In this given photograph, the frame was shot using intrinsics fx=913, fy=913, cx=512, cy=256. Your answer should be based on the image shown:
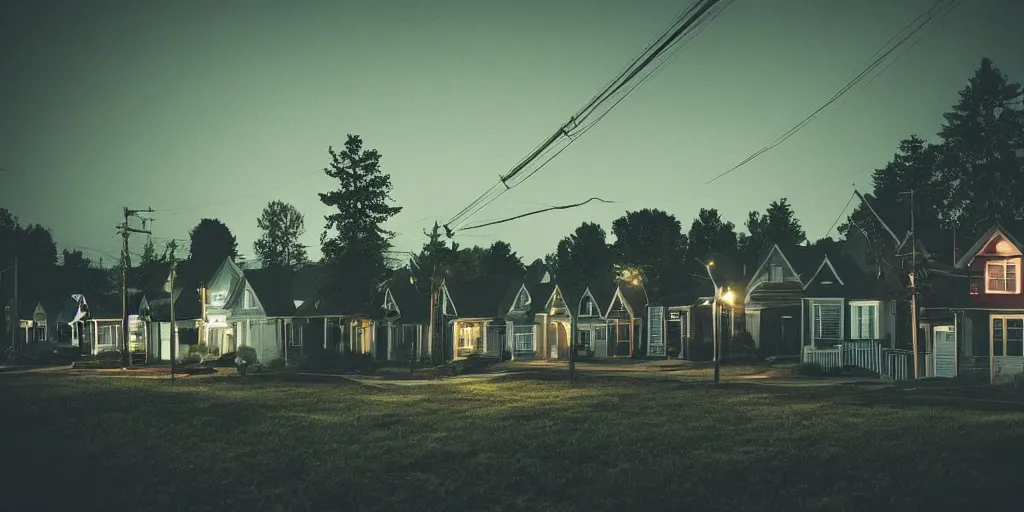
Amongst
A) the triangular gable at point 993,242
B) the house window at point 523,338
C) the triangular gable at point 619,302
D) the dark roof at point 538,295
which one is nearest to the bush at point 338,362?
the house window at point 523,338

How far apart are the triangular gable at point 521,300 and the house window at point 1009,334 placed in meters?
38.8

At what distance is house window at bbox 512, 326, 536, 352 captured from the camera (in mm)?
72312

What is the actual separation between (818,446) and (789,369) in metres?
27.5

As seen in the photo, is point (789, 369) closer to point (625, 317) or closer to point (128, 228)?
point (625, 317)

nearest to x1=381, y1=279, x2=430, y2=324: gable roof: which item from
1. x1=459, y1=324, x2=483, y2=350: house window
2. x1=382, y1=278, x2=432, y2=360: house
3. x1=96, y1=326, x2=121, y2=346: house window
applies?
x1=382, y1=278, x2=432, y2=360: house

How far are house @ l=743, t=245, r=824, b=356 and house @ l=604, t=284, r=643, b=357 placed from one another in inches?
404

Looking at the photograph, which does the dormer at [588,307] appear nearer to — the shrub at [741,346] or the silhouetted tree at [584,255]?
the shrub at [741,346]

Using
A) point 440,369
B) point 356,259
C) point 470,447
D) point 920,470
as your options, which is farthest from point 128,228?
point 920,470

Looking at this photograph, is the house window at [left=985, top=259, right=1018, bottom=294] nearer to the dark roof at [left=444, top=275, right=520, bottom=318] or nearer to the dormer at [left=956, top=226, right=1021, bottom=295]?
the dormer at [left=956, top=226, right=1021, bottom=295]

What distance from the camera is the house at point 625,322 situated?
69938 mm

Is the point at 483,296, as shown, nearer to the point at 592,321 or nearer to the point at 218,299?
the point at 592,321

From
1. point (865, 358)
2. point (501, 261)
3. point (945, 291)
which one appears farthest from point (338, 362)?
point (501, 261)

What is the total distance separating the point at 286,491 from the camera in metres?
17.9

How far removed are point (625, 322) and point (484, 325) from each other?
11.3m
